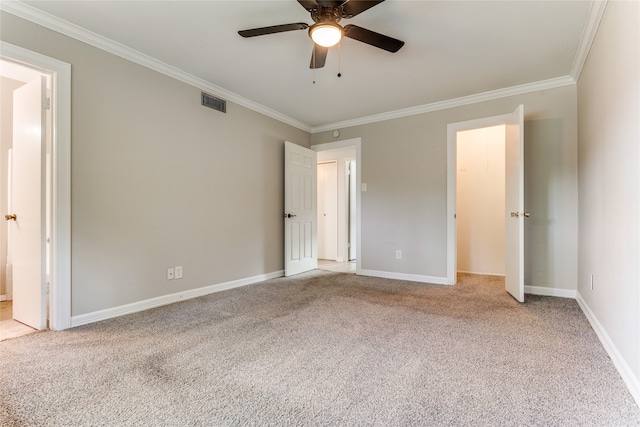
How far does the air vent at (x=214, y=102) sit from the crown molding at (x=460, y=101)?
1795 millimetres

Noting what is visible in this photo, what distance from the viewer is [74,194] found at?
7.74ft

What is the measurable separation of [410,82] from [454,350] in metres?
2.67

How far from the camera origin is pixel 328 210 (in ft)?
20.6

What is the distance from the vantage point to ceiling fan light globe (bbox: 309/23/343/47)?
186 cm

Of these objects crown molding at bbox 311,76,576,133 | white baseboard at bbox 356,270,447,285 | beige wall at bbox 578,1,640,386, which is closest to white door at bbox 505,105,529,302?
crown molding at bbox 311,76,576,133

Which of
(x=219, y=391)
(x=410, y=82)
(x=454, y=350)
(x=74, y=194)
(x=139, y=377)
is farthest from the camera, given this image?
(x=410, y=82)

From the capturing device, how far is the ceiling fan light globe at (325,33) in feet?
6.10

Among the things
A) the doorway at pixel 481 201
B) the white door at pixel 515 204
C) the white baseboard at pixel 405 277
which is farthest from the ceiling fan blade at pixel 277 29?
the doorway at pixel 481 201

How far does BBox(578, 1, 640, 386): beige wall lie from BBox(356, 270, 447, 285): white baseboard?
1479 mm

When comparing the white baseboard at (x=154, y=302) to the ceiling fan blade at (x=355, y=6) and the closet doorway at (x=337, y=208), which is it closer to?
the closet doorway at (x=337, y=208)

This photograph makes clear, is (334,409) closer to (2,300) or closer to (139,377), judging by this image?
(139,377)

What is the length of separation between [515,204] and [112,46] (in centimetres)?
402

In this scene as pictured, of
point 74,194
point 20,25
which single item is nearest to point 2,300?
point 74,194

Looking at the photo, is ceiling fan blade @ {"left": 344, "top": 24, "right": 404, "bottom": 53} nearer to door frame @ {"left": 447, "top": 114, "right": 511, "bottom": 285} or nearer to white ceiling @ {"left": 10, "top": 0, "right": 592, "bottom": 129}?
white ceiling @ {"left": 10, "top": 0, "right": 592, "bottom": 129}
